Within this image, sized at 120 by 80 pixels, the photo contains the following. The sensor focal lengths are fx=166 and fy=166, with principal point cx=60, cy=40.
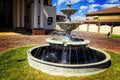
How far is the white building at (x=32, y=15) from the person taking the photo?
2331 cm

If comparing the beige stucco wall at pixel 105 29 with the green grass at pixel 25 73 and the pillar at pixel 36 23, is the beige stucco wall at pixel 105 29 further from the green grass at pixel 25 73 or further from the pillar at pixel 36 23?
A: the green grass at pixel 25 73

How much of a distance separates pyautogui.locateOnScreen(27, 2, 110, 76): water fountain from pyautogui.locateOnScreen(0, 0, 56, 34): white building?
40.2ft

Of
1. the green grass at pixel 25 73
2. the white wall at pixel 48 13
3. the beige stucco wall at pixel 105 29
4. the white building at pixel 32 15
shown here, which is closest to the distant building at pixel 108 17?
the beige stucco wall at pixel 105 29

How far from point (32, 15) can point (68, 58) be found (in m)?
16.9

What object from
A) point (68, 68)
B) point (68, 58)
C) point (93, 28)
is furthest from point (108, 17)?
point (68, 68)

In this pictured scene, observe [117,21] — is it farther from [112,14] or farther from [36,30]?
[36,30]

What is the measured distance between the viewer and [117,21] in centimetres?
3878

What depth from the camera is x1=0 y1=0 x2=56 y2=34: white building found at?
23.3 meters

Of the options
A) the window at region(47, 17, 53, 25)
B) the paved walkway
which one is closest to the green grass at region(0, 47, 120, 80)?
the paved walkway

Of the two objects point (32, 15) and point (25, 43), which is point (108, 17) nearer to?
point (32, 15)

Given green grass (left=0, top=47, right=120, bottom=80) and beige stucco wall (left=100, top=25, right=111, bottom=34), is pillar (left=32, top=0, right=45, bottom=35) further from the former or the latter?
beige stucco wall (left=100, top=25, right=111, bottom=34)

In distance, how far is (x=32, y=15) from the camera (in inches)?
994

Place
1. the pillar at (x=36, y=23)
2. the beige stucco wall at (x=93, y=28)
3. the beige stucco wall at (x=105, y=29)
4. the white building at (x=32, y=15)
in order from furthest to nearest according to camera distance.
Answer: the beige stucco wall at (x=93, y=28)
the beige stucco wall at (x=105, y=29)
the white building at (x=32, y=15)
the pillar at (x=36, y=23)

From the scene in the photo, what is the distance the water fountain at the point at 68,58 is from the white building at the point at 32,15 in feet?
40.2
